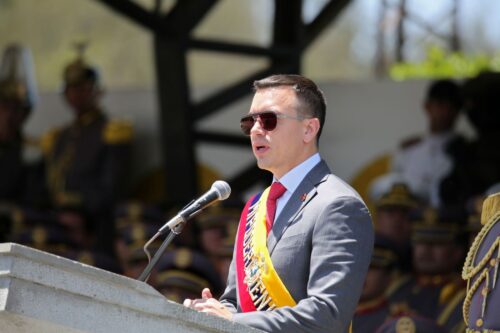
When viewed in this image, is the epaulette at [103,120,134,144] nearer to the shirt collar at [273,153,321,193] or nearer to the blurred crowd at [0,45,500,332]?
the blurred crowd at [0,45,500,332]

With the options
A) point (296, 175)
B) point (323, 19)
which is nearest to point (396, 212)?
point (323, 19)

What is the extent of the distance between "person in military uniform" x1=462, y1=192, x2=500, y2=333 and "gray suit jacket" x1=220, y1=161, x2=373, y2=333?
0.38 metres

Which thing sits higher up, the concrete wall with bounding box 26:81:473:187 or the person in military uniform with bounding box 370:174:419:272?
the concrete wall with bounding box 26:81:473:187

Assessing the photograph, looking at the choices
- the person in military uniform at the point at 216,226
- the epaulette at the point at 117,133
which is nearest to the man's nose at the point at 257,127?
the person in military uniform at the point at 216,226

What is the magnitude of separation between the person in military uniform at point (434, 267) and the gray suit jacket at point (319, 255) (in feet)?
10.3

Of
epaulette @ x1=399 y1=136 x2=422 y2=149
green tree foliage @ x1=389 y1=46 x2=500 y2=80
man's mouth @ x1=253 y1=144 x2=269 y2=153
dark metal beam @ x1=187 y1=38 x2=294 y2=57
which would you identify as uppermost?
green tree foliage @ x1=389 y1=46 x2=500 y2=80

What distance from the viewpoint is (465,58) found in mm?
11469

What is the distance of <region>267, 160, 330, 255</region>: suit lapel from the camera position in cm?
395

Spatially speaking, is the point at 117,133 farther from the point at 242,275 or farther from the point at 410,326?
the point at 242,275

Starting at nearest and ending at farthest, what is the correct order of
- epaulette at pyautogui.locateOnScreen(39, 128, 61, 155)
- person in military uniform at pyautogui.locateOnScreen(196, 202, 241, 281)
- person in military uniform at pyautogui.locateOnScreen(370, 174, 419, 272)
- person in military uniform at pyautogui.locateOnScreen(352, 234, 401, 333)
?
1. person in military uniform at pyautogui.locateOnScreen(352, 234, 401, 333)
2. person in military uniform at pyautogui.locateOnScreen(370, 174, 419, 272)
3. person in military uniform at pyautogui.locateOnScreen(196, 202, 241, 281)
4. epaulette at pyautogui.locateOnScreen(39, 128, 61, 155)

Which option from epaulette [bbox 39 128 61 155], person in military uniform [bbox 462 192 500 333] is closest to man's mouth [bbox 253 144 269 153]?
person in military uniform [bbox 462 192 500 333]

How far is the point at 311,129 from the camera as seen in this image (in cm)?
399

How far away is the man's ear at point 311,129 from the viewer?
13.1 feet

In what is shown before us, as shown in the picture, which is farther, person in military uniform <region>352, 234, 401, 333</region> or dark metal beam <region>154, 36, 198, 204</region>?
dark metal beam <region>154, 36, 198, 204</region>
